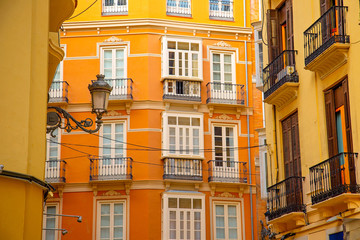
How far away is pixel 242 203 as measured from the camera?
99.0 ft

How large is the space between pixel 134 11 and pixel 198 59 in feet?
12.3

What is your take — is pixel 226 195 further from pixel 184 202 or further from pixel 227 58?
pixel 227 58

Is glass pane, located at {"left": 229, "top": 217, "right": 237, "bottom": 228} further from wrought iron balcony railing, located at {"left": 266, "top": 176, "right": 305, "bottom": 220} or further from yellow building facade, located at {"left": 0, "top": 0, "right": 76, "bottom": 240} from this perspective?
yellow building facade, located at {"left": 0, "top": 0, "right": 76, "bottom": 240}

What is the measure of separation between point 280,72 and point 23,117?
11.2 meters

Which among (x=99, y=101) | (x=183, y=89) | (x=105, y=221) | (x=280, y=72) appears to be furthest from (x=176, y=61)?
(x=99, y=101)

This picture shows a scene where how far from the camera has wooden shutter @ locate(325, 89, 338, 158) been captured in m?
16.8

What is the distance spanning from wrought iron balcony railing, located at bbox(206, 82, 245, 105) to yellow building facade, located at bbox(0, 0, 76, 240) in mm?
20082

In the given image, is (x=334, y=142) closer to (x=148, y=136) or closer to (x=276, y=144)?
(x=276, y=144)

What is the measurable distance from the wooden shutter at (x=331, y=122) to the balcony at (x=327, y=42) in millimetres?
572

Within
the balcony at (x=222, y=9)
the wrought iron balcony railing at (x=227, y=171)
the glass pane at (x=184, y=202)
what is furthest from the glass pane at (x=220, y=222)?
the balcony at (x=222, y=9)

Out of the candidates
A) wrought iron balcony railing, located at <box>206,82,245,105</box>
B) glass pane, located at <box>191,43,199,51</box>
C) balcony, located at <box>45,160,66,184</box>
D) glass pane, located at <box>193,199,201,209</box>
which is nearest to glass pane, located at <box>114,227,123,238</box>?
balcony, located at <box>45,160,66,184</box>

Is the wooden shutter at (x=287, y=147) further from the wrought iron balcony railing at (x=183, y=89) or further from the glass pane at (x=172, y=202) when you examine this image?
the wrought iron balcony railing at (x=183, y=89)

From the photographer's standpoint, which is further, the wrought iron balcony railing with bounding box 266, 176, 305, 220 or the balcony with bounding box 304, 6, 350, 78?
the wrought iron balcony railing with bounding box 266, 176, 305, 220

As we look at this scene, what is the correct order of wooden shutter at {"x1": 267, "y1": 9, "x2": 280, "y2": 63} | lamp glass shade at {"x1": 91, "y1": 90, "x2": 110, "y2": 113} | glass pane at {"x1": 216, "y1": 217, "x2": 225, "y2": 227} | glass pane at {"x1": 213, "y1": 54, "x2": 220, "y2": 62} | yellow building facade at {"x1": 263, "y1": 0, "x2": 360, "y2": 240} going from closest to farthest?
lamp glass shade at {"x1": 91, "y1": 90, "x2": 110, "y2": 113} → yellow building facade at {"x1": 263, "y1": 0, "x2": 360, "y2": 240} → wooden shutter at {"x1": 267, "y1": 9, "x2": 280, "y2": 63} → glass pane at {"x1": 216, "y1": 217, "x2": 225, "y2": 227} → glass pane at {"x1": 213, "y1": 54, "x2": 220, "y2": 62}
